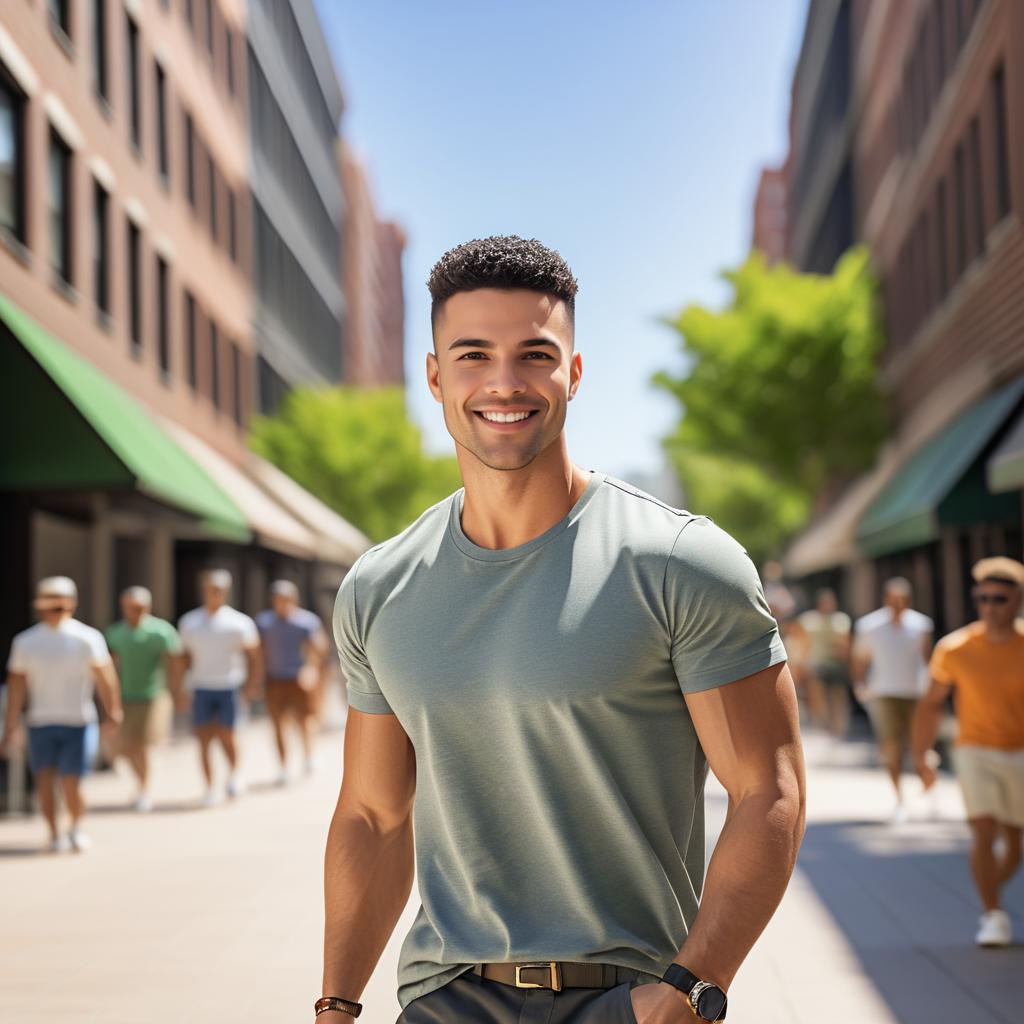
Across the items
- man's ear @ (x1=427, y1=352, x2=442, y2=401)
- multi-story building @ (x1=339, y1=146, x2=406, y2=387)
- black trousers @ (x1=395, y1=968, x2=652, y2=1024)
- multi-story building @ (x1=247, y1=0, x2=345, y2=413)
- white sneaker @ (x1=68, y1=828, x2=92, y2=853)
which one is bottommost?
white sneaker @ (x1=68, y1=828, x2=92, y2=853)

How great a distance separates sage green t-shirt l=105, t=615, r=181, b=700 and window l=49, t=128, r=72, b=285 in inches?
222

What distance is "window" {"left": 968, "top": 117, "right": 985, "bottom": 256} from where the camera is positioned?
20656mm

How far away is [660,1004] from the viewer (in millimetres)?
2371

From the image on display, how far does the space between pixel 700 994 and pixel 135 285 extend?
22.9 meters

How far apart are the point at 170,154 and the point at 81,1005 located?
21.3 meters

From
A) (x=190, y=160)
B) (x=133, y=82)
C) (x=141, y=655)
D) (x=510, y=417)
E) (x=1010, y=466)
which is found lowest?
(x=141, y=655)

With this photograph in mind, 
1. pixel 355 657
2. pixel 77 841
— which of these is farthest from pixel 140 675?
pixel 355 657

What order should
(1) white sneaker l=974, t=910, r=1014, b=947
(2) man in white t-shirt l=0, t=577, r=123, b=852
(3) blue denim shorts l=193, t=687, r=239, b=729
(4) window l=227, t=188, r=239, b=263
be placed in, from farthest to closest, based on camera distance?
(4) window l=227, t=188, r=239, b=263 → (3) blue denim shorts l=193, t=687, r=239, b=729 → (2) man in white t-shirt l=0, t=577, r=123, b=852 → (1) white sneaker l=974, t=910, r=1014, b=947

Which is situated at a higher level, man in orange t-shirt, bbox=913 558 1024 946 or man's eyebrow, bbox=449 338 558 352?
man's eyebrow, bbox=449 338 558 352

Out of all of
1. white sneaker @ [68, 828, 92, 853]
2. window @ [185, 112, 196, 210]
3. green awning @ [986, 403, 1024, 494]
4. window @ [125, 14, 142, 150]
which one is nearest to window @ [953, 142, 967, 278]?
green awning @ [986, 403, 1024, 494]

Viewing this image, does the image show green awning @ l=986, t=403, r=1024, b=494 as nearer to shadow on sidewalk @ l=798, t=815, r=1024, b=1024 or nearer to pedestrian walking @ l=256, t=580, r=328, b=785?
shadow on sidewalk @ l=798, t=815, r=1024, b=1024

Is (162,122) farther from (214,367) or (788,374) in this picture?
(788,374)

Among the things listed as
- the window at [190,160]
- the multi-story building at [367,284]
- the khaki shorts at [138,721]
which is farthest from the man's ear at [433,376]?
the multi-story building at [367,284]

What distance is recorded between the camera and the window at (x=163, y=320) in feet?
86.7
